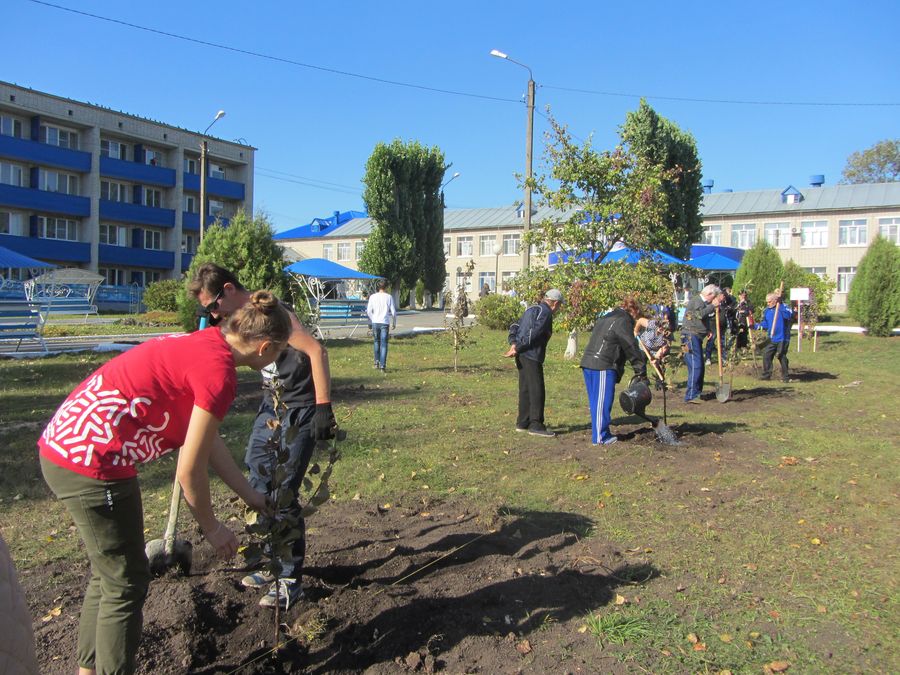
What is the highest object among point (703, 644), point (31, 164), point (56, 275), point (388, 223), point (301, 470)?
point (31, 164)

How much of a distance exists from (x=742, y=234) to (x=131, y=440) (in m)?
57.5

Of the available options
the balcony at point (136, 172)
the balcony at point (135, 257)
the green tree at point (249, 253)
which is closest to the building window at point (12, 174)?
the balcony at point (136, 172)

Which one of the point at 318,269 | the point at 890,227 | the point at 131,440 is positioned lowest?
the point at 131,440

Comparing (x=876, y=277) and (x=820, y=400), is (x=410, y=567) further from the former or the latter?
(x=876, y=277)

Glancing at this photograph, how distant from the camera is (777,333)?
14062 millimetres

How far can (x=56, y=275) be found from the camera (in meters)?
36.3

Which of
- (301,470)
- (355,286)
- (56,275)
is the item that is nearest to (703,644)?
(301,470)

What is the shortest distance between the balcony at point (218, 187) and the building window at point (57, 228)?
331 inches

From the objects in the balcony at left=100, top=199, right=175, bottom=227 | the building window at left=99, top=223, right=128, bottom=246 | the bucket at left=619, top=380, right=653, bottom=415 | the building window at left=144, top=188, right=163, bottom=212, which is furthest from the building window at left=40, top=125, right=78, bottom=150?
the bucket at left=619, top=380, right=653, bottom=415

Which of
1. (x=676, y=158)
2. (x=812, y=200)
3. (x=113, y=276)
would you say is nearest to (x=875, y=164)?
(x=812, y=200)

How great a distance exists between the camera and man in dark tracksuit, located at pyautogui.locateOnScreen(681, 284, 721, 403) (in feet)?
36.5

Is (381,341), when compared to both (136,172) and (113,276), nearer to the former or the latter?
(136,172)

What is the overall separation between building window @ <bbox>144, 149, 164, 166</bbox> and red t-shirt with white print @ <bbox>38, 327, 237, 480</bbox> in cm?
5126

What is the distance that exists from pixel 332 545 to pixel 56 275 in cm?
3719
